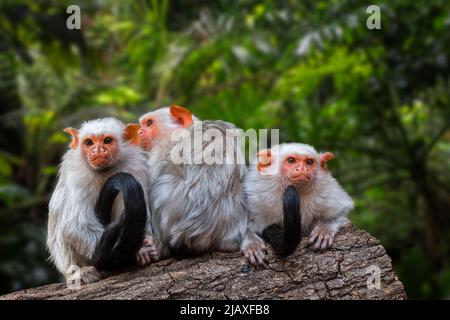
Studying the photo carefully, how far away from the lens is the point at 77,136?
334 cm

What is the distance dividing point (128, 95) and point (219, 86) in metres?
1.45

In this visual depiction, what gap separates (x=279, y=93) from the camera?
311 inches

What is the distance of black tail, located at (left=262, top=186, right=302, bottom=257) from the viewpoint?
2.93 m

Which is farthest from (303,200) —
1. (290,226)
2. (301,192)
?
(290,226)

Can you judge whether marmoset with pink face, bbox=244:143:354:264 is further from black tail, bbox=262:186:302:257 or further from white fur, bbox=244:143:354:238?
black tail, bbox=262:186:302:257

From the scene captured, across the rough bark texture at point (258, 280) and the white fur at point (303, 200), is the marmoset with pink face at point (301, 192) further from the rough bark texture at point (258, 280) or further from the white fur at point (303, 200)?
the rough bark texture at point (258, 280)

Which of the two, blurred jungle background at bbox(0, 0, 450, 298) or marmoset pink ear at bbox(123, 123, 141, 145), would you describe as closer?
marmoset pink ear at bbox(123, 123, 141, 145)

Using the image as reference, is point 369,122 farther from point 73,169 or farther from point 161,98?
point 73,169

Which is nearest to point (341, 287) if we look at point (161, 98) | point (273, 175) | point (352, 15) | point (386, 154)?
point (273, 175)

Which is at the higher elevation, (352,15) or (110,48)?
(110,48)

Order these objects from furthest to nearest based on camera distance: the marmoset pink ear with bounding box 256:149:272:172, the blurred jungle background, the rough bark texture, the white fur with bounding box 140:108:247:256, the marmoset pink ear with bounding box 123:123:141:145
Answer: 1. the blurred jungle background
2. the marmoset pink ear with bounding box 256:149:272:172
3. the marmoset pink ear with bounding box 123:123:141:145
4. the white fur with bounding box 140:108:247:256
5. the rough bark texture

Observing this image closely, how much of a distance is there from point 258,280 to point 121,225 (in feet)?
2.65

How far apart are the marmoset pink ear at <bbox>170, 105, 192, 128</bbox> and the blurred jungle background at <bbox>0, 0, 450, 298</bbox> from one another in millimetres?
3114

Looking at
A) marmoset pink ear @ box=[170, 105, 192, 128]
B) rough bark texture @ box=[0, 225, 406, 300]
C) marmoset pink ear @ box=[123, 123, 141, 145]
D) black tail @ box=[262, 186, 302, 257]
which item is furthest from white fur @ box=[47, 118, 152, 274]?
black tail @ box=[262, 186, 302, 257]
